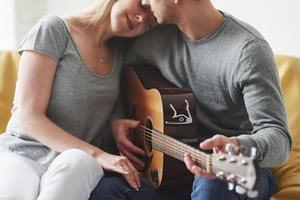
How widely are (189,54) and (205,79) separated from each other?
108mm

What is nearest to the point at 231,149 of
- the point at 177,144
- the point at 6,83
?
the point at 177,144

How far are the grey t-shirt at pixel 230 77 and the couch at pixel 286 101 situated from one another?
0.20 metres

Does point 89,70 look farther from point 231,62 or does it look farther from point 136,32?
point 231,62

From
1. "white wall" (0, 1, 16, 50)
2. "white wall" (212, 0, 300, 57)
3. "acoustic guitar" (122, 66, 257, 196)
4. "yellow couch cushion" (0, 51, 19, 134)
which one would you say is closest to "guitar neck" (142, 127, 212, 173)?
"acoustic guitar" (122, 66, 257, 196)

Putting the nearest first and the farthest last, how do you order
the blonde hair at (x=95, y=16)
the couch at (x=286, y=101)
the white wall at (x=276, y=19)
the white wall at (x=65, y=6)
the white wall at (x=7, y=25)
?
the couch at (x=286, y=101)
the blonde hair at (x=95, y=16)
the white wall at (x=276, y=19)
the white wall at (x=7, y=25)
the white wall at (x=65, y=6)

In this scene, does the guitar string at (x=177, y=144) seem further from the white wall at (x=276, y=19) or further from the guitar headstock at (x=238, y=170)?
the white wall at (x=276, y=19)

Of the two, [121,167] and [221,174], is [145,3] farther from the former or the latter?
[221,174]

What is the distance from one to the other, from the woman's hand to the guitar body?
0.08 meters

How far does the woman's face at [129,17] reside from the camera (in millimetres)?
1509

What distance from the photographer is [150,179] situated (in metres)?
1.47

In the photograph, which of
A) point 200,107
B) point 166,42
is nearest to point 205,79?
point 200,107

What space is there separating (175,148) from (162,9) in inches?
17.4

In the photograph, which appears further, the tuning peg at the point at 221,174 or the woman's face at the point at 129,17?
the woman's face at the point at 129,17

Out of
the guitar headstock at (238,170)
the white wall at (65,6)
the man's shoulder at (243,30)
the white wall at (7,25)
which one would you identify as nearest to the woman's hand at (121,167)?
the guitar headstock at (238,170)
